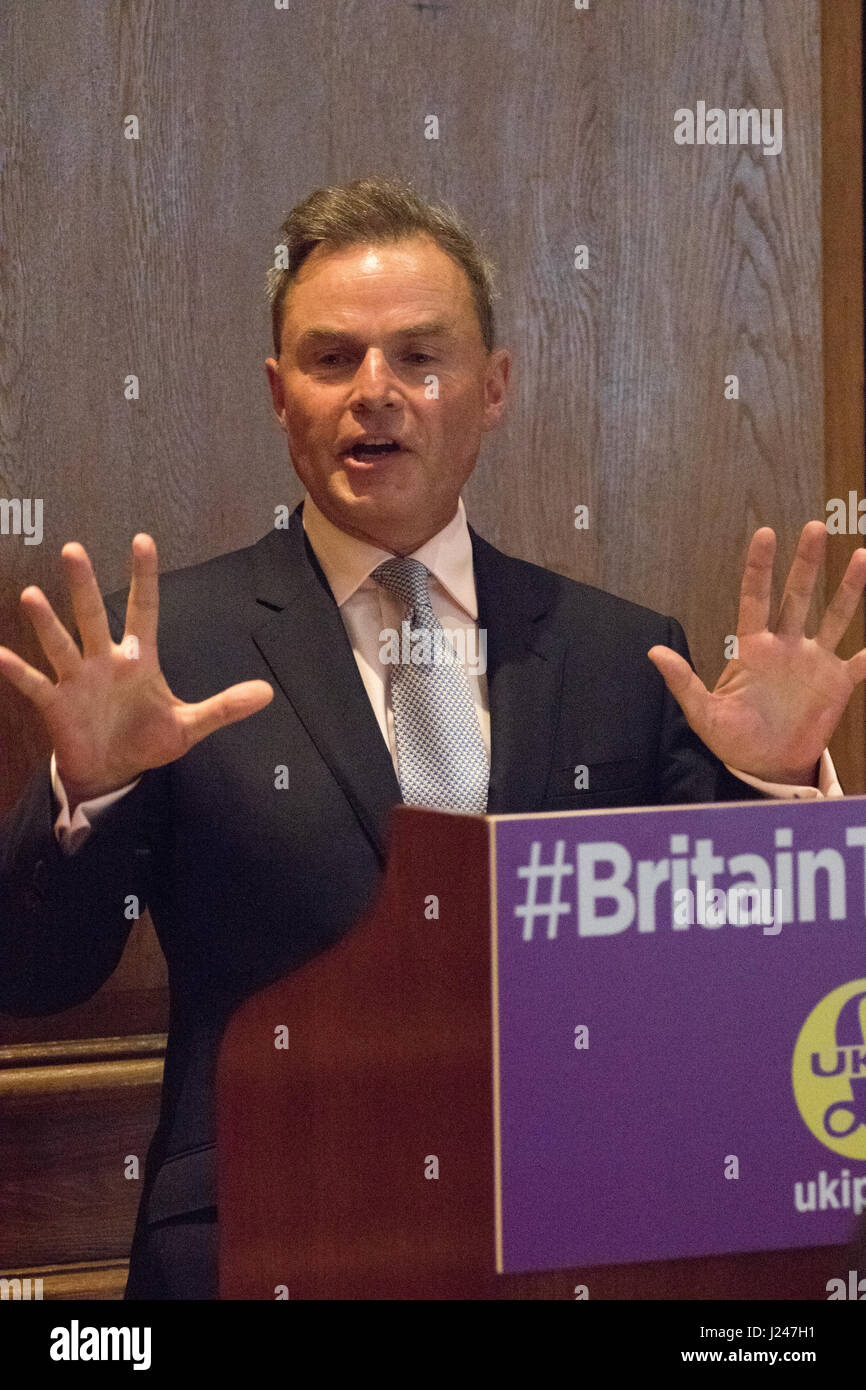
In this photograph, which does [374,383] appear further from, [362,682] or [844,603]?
[844,603]

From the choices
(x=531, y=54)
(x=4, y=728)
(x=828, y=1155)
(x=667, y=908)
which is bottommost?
(x=828, y=1155)

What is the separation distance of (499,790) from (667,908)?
1.85 feet

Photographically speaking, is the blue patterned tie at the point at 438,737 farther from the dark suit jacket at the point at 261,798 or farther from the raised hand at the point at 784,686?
the raised hand at the point at 784,686

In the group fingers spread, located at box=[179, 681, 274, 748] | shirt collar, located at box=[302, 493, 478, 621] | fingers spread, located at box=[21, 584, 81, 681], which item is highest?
shirt collar, located at box=[302, 493, 478, 621]

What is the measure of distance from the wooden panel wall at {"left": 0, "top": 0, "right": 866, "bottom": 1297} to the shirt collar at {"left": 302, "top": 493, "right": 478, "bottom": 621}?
309 millimetres

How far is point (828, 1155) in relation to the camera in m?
0.83

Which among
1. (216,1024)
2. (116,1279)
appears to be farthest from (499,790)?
(116,1279)

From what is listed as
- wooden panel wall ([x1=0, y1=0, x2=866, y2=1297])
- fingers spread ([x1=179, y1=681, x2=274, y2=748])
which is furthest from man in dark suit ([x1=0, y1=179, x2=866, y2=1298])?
wooden panel wall ([x1=0, y1=0, x2=866, y2=1297])

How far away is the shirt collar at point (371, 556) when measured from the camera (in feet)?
4.89

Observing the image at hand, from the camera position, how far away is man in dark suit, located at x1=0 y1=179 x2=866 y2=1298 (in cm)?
125

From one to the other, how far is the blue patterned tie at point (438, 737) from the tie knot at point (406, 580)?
5cm

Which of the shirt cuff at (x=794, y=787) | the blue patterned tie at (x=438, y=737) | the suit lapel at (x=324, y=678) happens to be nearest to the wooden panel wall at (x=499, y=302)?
the suit lapel at (x=324, y=678)

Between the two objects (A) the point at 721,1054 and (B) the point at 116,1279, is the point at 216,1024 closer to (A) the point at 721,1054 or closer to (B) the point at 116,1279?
(B) the point at 116,1279

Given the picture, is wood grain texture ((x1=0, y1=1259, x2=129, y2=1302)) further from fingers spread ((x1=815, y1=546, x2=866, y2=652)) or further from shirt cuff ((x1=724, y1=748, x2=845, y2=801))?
fingers spread ((x1=815, y1=546, x2=866, y2=652))
